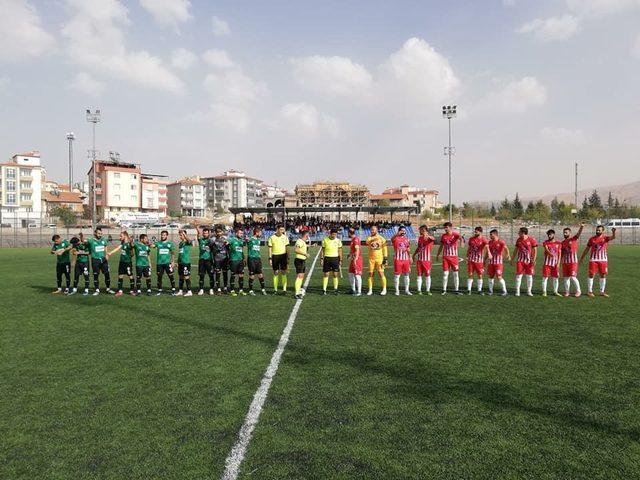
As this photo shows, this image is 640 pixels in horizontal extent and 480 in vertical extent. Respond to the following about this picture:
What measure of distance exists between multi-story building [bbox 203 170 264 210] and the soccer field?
131117 mm

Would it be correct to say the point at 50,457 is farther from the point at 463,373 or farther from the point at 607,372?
the point at 607,372

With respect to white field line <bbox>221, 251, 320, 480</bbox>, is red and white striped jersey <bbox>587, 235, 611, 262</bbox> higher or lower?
higher

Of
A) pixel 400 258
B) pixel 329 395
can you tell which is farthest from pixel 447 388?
pixel 400 258

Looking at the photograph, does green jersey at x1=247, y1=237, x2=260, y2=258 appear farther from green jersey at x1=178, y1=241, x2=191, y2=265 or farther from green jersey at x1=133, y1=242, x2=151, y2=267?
green jersey at x1=133, y1=242, x2=151, y2=267

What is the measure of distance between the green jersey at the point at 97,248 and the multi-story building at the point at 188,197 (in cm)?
11793

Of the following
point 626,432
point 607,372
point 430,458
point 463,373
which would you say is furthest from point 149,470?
point 607,372

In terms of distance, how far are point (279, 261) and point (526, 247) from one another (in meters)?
6.57

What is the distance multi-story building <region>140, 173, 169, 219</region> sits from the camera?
10994 cm

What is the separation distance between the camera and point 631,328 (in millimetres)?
8117

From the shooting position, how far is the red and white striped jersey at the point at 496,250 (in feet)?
40.1

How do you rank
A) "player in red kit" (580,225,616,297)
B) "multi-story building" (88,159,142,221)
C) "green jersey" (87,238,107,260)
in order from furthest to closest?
"multi-story building" (88,159,142,221) < "green jersey" (87,238,107,260) < "player in red kit" (580,225,616,297)

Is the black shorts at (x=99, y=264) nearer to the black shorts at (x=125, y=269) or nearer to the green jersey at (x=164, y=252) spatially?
the black shorts at (x=125, y=269)

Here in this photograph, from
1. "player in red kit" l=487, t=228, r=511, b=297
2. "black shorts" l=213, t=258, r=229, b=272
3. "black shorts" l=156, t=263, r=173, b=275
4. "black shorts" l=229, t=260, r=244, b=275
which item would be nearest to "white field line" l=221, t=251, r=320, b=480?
"black shorts" l=229, t=260, r=244, b=275

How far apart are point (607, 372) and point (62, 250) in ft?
42.1
